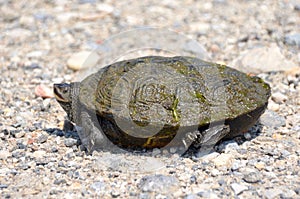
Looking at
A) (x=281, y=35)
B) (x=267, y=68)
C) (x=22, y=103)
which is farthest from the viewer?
(x=281, y=35)

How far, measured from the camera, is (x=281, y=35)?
7.48 m

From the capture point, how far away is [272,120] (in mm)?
5500

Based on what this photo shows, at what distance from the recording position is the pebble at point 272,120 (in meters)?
5.44

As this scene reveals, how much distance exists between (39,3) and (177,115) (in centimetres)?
531

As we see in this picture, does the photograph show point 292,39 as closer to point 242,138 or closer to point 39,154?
point 242,138

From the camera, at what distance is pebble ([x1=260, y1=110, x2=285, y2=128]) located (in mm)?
5439

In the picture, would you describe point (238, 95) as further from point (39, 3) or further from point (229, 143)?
point (39, 3)

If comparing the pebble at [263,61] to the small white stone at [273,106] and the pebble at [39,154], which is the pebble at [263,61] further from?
the pebble at [39,154]

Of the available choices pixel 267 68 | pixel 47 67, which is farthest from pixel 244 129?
pixel 47 67

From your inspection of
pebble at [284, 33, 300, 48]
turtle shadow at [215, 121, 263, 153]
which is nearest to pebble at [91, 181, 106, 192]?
turtle shadow at [215, 121, 263, 153]

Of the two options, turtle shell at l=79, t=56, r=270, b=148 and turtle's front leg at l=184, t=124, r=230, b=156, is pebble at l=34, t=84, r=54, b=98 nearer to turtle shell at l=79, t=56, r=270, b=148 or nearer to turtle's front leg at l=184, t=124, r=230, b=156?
turtle shell at l=79, t=56, r=270, b=148

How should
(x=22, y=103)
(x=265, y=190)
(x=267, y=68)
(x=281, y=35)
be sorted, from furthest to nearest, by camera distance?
(x=281, y=35) → (x=267, y=68) → (x=22, y=103) → (x=265, y=190)

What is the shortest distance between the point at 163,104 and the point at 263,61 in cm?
255

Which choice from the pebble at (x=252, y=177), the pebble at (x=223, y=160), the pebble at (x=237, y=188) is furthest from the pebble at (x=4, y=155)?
the pebble at (x=252, y=177)
